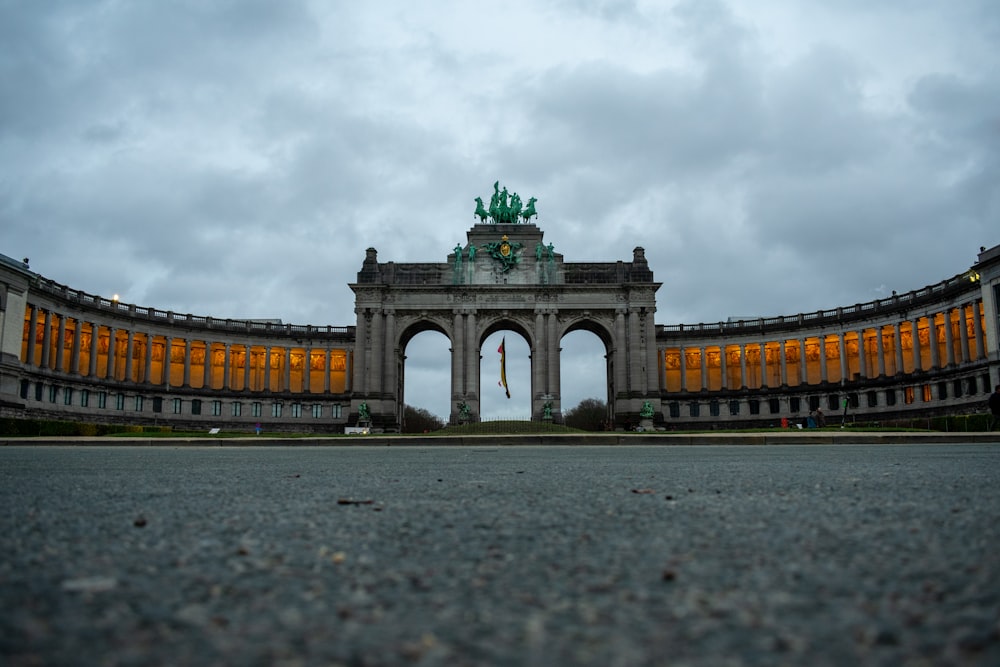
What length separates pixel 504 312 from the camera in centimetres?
6675

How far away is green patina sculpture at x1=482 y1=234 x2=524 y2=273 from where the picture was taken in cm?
6731

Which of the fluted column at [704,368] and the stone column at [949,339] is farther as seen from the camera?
the fluted column at [704,368]

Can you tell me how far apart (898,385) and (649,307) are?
21.7 metres

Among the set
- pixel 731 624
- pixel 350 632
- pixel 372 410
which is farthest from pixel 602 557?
pixel 372 410

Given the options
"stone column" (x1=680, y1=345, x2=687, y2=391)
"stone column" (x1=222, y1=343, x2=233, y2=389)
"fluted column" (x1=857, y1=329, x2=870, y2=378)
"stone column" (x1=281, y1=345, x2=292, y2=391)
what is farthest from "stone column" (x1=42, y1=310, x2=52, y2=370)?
"fluted column" (x1=857, y1=329, x2=870, y2=378)

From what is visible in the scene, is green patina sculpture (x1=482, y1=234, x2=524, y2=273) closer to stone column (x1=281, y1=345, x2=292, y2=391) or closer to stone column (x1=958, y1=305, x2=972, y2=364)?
stone column (x1=281, y1=345, x2=292, y2=391)

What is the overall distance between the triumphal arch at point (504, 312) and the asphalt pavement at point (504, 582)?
60854 millimetres

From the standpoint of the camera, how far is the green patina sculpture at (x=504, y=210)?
231 ft

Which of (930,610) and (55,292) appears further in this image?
(55,292)

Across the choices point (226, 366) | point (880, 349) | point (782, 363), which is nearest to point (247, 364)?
point (226, 366)

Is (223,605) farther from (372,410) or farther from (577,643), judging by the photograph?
(372,410)

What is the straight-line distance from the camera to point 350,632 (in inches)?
64.1

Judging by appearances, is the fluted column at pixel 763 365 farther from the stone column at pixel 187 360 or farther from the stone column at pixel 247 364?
the stone column at pixel 187 360

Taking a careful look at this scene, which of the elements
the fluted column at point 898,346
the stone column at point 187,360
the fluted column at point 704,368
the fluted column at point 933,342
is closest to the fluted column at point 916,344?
the fluted column at point 933,342
